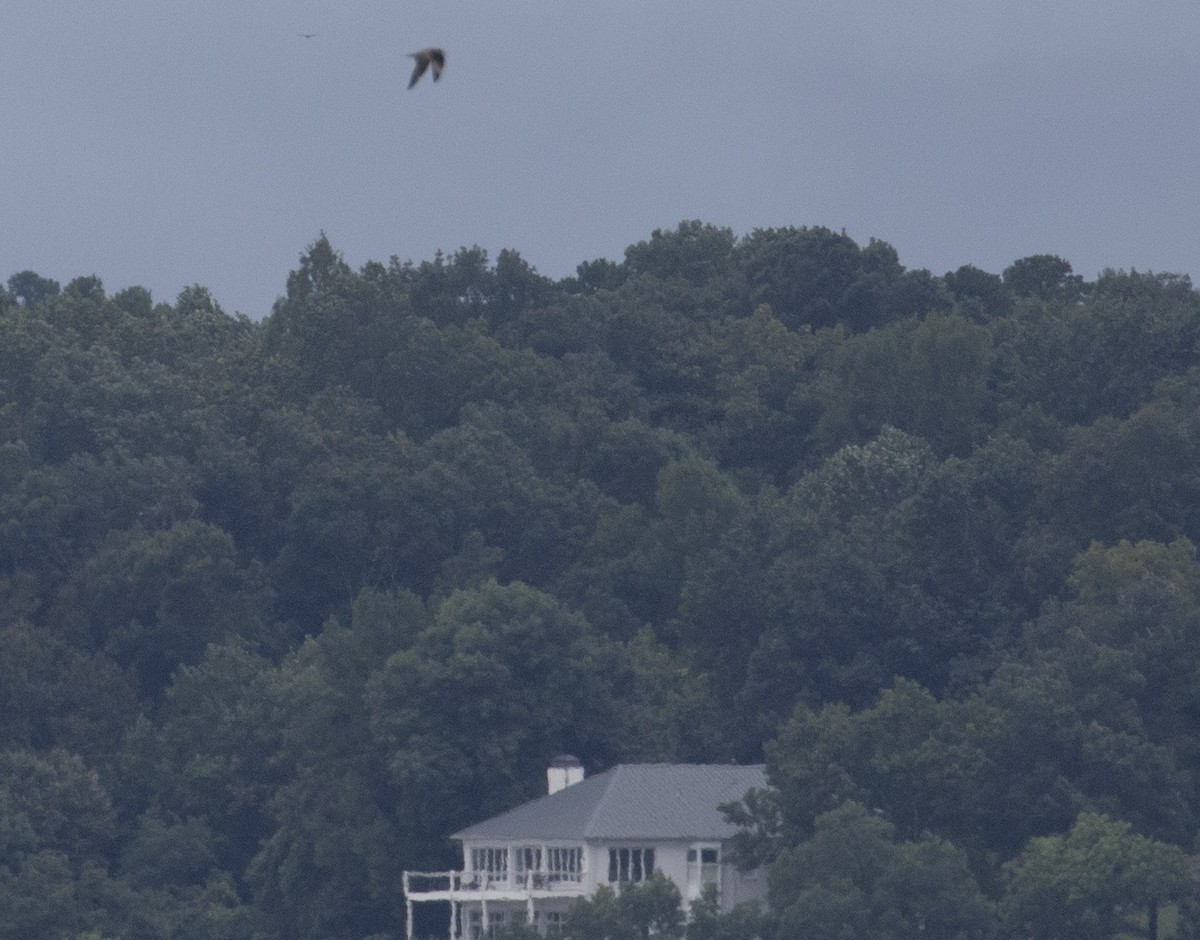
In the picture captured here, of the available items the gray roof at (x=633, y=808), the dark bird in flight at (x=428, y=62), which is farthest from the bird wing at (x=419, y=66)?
the gray roof at (x=633, y=808)

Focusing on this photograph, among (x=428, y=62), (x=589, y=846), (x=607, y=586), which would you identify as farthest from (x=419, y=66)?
(x=607, y=586)

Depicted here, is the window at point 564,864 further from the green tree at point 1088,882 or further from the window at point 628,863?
the green tree at point 1088,882

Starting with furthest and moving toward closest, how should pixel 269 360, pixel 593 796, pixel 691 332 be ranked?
pixel 691 332, pixel 269 360, pixel 593 796

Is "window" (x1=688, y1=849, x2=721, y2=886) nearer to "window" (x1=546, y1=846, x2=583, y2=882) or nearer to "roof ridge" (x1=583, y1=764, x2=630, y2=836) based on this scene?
"roof ridge" (x1=583, y1=764, x2=630, y2=836)

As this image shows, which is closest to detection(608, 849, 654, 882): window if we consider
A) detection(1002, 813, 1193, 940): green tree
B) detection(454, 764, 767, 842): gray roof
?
detection(454, 764, 767, 842): gray roof

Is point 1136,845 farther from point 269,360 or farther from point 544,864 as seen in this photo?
point 269,360

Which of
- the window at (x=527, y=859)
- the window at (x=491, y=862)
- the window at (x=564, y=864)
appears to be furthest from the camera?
the window at (x=491, y=862)

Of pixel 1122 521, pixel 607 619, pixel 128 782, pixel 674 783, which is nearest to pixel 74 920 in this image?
pixel 128 782

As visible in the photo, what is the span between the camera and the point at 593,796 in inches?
2714

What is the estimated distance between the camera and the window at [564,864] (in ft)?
226

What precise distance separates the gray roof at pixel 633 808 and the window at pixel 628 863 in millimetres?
607

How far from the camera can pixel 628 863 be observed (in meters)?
68.9

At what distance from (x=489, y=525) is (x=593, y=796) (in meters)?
21.3

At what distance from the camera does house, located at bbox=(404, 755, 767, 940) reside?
68125 millimetres
